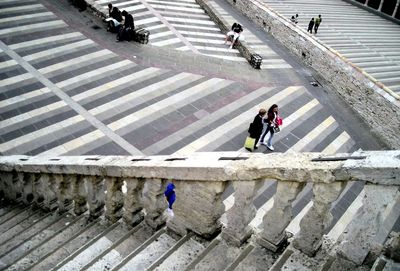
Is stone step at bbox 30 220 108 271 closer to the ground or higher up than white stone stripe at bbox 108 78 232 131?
higher up

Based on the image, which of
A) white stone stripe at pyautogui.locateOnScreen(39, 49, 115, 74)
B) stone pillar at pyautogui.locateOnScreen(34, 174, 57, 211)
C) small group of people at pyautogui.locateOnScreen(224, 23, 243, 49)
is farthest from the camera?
small group of people at pyautogui.locateOnScreen(224, 23, 243, 49)

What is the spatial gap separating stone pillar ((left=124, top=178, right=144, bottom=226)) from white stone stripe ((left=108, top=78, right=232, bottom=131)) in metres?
7.02

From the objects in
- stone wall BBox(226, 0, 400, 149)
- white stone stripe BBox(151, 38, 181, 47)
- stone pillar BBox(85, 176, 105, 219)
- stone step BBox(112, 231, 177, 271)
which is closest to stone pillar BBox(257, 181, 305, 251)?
A: stone step BBox(112, 231, 177, 271)

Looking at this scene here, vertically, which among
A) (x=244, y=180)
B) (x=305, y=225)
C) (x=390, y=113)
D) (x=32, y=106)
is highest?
(x=244, y=180)

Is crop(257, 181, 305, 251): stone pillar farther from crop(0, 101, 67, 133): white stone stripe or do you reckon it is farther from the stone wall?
the stone wall

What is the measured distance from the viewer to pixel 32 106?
12.4 m

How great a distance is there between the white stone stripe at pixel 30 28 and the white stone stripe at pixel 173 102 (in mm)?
7140

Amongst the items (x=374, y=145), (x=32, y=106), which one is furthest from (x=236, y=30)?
(x=32, y=106)

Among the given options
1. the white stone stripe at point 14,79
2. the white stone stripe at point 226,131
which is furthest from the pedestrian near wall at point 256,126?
the white stone stripe at point 14,79

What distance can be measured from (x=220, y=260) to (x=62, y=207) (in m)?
3.67

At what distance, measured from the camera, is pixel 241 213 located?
400cm

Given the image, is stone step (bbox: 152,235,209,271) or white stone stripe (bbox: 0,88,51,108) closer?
stone step (bbox: 152,235,209,271)

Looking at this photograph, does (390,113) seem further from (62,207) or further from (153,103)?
(62,207)

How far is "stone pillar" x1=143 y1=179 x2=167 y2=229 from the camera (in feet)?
15.4
